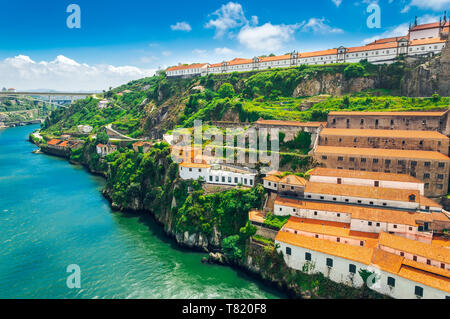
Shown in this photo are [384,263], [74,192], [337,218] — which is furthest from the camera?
[74,192]

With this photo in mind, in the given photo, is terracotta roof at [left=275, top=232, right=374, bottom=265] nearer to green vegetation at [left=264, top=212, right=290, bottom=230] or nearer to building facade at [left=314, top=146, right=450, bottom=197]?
green vegetation at [left=264, top=212, right=290, bottom=230]

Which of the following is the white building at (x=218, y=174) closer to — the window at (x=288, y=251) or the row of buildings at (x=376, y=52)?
the window at (x=288, y=251)

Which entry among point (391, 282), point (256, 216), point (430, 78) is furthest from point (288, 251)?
point (430, 78)

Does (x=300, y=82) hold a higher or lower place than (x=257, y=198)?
higher

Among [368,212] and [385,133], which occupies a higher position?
[385,133]

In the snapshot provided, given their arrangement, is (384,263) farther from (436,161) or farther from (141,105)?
(141,105)

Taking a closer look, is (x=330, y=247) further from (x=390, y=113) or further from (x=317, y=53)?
(x=317, y=53)

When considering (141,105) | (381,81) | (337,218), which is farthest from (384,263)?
(141,105)
